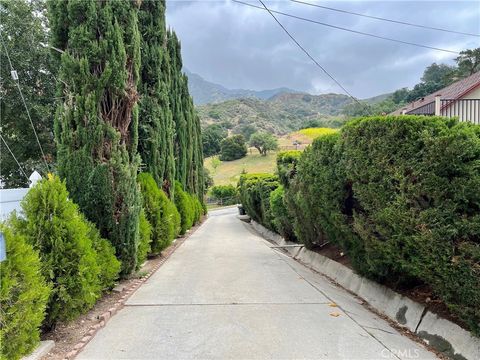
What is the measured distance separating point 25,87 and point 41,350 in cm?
1503

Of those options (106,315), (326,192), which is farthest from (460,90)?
(106,315)

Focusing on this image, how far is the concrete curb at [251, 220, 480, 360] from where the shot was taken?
356cm

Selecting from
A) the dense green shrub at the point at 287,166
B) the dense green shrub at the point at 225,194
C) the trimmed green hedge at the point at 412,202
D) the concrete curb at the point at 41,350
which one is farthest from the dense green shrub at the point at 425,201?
the dense green shrub at the point at 225,194

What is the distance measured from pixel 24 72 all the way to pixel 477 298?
57.9 feet

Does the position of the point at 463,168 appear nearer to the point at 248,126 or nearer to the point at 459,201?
the point at 459,201

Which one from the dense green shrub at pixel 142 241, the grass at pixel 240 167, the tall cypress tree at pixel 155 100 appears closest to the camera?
the dense green shrub at pixel 142 241

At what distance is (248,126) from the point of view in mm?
103062

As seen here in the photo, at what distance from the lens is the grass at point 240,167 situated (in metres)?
67.1

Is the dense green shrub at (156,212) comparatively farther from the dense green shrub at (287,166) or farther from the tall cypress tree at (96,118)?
the dense green shrub at (287,166)

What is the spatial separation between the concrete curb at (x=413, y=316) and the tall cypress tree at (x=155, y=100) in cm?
557

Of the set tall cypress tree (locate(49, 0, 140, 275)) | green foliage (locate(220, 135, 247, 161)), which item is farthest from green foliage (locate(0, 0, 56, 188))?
green foliage (locate(220, 135, 247, 161))

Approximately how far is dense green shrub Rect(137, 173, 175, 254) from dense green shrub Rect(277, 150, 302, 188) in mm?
3480

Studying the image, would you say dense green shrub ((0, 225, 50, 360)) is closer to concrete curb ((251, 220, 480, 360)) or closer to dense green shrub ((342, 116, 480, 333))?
dense green shrub ((342, 116, 480, 333))

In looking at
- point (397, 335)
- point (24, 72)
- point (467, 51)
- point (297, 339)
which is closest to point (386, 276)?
point (397, 335)
